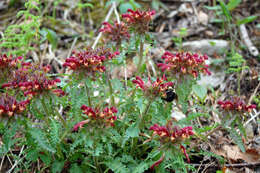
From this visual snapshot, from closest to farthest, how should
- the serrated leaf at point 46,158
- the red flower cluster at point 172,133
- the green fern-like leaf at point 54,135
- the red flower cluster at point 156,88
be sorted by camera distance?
the red flower cluster at point 172,133 < the red flower cluster at point 156,88 < the green fern-like leaf at point 54,135 < the serrated leaf at point 46,158

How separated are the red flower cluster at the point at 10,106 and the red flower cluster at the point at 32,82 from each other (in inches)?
4.9

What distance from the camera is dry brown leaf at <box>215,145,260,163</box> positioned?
4.09 meters

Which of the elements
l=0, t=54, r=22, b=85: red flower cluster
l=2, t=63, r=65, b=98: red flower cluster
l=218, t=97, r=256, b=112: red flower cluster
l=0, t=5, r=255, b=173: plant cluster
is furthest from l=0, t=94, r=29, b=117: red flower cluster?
l=218, t=97, r=256, b=112: red flower cluster

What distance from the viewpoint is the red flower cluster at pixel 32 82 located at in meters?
2.97

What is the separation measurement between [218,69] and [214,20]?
1495 mm

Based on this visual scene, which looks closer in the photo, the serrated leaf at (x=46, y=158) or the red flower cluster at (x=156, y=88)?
the red flower cluster at (x=156, y=88)

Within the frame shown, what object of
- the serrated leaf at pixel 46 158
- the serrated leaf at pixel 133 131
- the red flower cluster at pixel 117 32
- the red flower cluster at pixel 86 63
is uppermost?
the red flower cluster at pixel 117 32

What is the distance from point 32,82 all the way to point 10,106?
329 mm

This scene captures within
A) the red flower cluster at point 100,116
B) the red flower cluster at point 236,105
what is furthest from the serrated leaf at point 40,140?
the red flower cluster at point 236,105

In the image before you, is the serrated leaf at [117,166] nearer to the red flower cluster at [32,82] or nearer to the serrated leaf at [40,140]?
the serrated leaf at [40,140]

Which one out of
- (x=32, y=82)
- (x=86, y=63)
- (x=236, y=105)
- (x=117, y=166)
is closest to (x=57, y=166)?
(x=117, y=166)

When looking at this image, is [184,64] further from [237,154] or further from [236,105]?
[237,154]

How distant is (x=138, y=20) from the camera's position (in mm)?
3670

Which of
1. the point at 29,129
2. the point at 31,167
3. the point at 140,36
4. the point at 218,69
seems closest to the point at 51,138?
the point at 29,129
